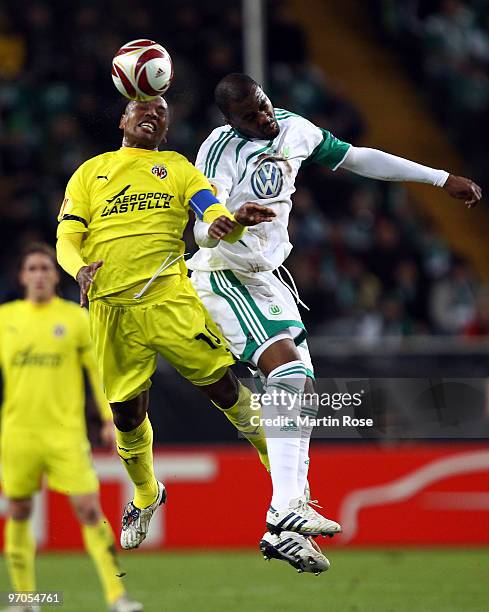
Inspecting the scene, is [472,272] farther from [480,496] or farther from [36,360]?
[36,360]

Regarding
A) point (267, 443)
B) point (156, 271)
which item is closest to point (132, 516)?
point (267, 443)

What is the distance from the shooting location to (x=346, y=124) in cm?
1520

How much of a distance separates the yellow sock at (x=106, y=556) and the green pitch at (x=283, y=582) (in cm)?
72

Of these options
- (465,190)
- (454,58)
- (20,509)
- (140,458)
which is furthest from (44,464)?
(454,58)

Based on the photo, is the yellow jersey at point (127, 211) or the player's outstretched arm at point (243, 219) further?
the yellow jersey at point (127, 211)

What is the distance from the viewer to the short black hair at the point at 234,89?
23.0 feet

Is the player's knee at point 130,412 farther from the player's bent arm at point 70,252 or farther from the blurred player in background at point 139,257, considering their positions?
the player's bent arm at point 70,252

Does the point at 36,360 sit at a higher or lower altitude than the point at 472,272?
lower

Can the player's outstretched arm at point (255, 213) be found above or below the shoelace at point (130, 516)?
above

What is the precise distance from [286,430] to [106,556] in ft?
9.91

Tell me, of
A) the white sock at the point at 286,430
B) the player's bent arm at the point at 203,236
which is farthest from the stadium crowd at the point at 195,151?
the player's bent arm at the point at 203,236

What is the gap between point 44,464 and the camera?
997cm

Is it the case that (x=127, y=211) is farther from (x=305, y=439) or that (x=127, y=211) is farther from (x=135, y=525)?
(x=135, y=525)

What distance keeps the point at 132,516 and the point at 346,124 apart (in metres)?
8.37
